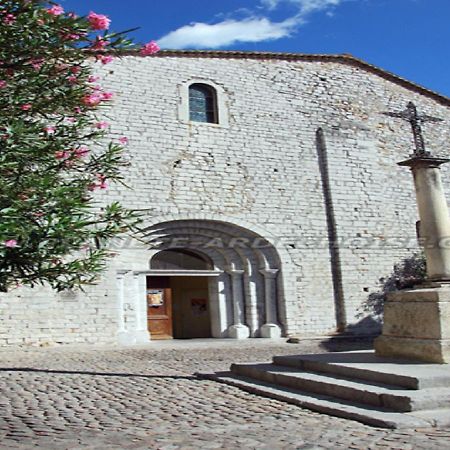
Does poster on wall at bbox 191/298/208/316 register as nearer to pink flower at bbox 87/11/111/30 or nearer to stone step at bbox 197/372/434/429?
stone step at bbox 197/372/434/429

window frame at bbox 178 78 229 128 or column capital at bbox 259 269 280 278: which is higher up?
window frame at bbox 178 78 229 128

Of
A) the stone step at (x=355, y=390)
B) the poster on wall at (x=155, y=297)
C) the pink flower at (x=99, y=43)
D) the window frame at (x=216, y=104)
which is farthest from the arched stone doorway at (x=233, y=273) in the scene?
the pink flower at (x=99, y=43)

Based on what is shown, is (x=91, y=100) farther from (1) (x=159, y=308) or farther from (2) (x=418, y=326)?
(1) (x=159, y=308)

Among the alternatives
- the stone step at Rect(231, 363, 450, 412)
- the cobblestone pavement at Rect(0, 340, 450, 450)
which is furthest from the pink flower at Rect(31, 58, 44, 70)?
the stone step at Rect(231, 363, 450, 412)

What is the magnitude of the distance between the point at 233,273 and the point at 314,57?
6.47m

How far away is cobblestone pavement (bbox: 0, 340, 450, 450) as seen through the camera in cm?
349

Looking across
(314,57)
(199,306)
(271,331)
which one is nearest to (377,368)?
(271,331)

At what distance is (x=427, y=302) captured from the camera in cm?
543

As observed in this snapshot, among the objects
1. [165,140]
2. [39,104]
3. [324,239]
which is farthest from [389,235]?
[39,104]

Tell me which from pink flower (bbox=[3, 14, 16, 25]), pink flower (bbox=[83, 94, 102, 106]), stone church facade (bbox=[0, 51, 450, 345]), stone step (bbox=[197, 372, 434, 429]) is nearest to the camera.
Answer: stone step (bbox=[197, 372, 434, 429])

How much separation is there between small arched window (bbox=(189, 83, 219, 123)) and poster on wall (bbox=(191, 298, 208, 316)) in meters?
4.71

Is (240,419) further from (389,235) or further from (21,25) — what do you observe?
(389,235)

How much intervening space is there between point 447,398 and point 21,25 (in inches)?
175

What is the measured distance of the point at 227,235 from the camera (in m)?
12.6
